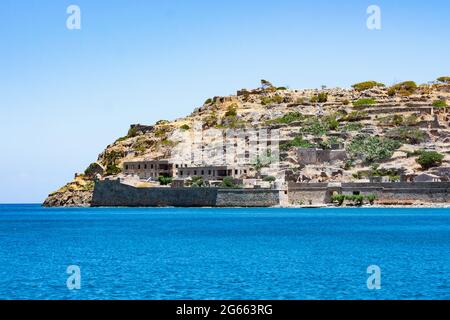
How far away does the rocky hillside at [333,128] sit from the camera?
94.2m

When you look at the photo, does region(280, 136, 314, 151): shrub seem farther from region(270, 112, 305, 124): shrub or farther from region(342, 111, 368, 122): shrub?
region(270, 112, 305, 124): shrub

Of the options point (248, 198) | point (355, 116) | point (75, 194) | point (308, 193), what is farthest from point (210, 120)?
point (308, 193)

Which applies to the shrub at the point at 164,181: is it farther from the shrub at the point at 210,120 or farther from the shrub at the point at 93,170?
the shrub at the point at 210,120

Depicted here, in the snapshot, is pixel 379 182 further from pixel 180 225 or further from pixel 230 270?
pixel 230 270

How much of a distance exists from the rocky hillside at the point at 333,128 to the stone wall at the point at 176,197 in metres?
4.49

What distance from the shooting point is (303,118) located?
385 feet

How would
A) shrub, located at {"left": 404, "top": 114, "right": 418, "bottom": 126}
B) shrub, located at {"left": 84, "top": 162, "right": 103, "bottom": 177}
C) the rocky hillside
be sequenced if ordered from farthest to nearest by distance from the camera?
shrub, located at {"left": 84, "top": 162, "right": 103, "bottom": 177}, shrub, located at {"left": 404, "top": 114, "right": 418, "bottom": 126}, the rocky hillside

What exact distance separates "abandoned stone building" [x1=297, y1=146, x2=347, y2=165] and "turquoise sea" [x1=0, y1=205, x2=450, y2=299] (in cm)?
3666

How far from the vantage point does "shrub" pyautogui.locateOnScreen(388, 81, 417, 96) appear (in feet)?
426

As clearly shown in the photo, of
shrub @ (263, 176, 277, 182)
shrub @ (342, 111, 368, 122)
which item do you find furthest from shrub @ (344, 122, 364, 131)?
shrub @ (263, 176, 277, 182)

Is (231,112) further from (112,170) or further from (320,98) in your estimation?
(112,170)

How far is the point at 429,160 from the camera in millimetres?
90000

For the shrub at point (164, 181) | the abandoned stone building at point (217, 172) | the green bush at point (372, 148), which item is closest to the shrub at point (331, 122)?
the green bush at point (372, 148)
